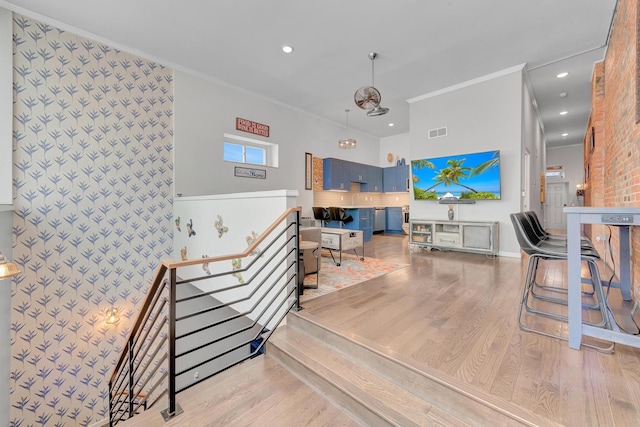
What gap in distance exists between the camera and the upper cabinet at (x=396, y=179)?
8727mm

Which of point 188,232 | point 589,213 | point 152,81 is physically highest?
point 152,81

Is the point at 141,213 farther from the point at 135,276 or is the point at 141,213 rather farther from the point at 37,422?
the point at 37,422

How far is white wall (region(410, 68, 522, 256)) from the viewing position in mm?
4594

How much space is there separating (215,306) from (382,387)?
3.98ft

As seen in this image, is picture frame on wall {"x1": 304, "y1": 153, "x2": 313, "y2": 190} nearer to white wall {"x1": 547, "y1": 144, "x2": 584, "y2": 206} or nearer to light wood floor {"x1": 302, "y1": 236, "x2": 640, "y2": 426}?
light wood floor {"x1": 302, "y1": 236, "x2": 640, "y2": 426}

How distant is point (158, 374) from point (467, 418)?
16.6ft

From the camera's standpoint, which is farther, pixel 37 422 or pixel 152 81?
pixel 152 81

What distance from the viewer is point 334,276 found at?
145 inches

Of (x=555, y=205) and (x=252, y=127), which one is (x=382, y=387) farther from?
(x=555, y=205)

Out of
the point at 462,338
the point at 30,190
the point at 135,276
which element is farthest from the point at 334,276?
the point at 30,190

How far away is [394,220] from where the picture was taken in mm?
8828

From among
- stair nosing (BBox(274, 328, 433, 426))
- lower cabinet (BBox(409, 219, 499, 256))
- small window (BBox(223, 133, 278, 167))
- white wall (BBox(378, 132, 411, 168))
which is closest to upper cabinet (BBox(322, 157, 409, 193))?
white wall (BBox(378, 132, 411, 168))

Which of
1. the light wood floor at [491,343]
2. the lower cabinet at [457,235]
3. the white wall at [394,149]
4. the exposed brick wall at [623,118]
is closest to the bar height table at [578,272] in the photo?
the light wood floor at [491,343]

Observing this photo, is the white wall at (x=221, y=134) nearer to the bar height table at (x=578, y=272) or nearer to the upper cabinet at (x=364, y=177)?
the upper cabinet at (x=364, y=177)
